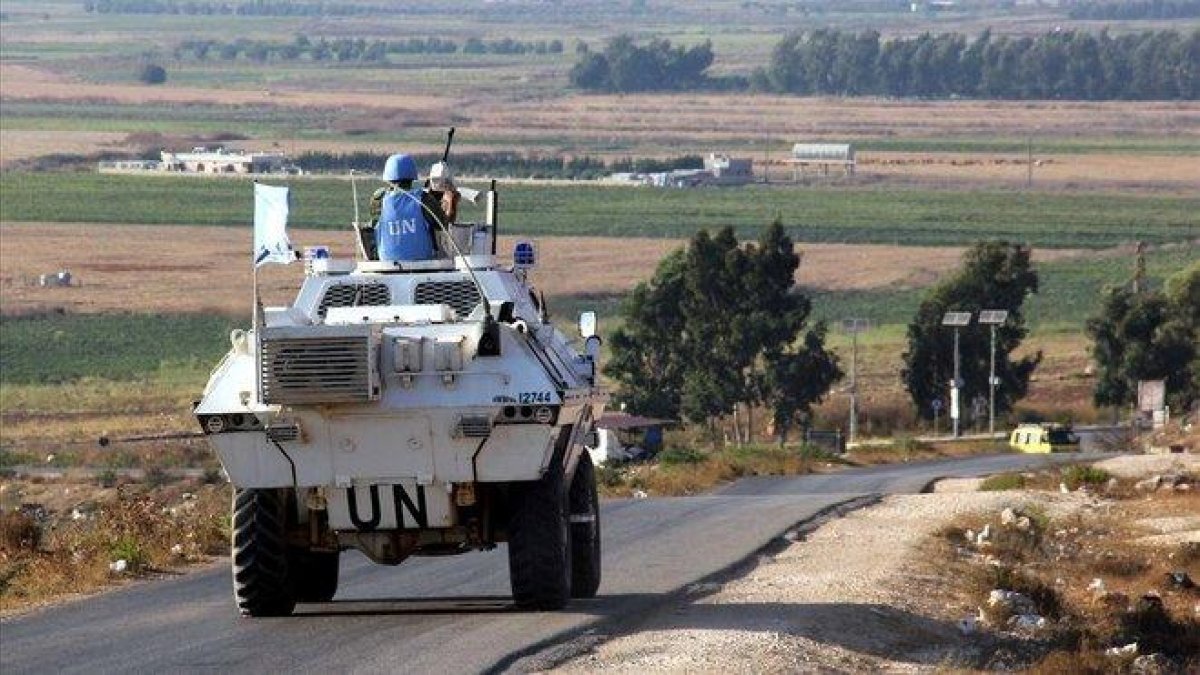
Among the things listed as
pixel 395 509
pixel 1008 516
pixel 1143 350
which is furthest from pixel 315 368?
pixel 1143 350

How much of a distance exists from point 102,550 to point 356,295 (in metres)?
6.18

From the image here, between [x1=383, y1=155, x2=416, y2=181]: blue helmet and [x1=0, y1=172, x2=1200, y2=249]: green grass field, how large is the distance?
107142mm

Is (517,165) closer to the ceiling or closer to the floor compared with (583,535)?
closer to the floor

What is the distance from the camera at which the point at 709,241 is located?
285 ft

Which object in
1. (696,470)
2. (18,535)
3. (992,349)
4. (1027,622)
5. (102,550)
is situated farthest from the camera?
(992,349)

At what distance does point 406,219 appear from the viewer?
72.2 feet

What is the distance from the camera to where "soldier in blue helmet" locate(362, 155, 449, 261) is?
2195cm

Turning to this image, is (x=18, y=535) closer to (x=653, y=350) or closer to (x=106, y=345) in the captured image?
(x=653, y=350)

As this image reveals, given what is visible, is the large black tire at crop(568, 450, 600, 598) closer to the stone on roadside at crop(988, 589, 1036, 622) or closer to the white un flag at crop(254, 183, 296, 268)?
the white un flag at crop(254, 183, 296, 268)

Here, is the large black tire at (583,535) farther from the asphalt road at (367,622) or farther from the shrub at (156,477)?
the shrub at (156,477)

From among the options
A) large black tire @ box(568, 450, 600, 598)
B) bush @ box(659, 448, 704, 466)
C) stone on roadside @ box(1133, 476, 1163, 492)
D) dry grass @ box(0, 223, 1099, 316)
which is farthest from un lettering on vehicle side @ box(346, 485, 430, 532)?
dry grass @ box(0, 223, 1099, 316)

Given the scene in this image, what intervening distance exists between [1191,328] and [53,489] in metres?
40.2

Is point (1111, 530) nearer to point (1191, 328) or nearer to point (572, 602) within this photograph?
point (572, 602)

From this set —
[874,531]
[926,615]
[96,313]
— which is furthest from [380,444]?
[96,313]
